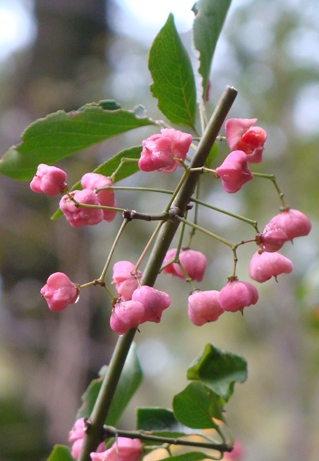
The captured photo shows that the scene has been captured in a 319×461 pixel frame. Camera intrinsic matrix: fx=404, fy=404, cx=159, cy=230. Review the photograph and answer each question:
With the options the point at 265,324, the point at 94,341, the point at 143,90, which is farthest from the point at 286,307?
the point at 143,90

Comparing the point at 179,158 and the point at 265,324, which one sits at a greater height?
the point at 265,324

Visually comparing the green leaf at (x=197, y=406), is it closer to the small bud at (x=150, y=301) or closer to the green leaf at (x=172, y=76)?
the small bud at (x=150, y=301)

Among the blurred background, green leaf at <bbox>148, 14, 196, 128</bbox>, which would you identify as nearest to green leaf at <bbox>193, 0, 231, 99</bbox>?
green leaf at <bbox>148, 14, 196, 128</bbox>

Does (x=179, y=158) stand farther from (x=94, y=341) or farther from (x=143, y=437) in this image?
(x=94, y=341)

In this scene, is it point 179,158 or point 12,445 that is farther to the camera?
point 12,445

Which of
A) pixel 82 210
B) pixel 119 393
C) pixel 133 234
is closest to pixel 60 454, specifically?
pixel 119 393

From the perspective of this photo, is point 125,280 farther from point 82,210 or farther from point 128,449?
point 128,449

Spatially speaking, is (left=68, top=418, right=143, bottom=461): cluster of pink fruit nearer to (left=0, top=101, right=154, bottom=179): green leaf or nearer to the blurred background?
(left=0, top=101, right=154, bottom=179): green leaf
